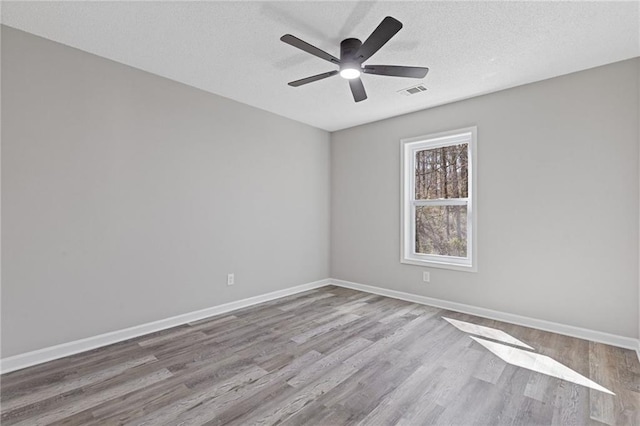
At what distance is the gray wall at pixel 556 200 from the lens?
2.78 metres

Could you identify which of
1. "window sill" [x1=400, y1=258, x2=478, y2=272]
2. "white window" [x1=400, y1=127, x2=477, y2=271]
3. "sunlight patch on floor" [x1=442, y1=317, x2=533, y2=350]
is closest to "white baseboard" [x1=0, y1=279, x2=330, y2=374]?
"window sill" [x1=400, y1=258, x2=478, y2=272]

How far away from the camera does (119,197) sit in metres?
2.88

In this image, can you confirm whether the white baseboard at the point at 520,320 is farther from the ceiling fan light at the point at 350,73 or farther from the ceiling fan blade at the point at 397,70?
the ceiling fan light at the point at 350,73

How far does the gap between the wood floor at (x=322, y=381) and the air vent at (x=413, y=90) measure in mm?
2620

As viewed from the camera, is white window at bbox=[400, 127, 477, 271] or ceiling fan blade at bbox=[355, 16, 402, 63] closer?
ceiling fan blade at bbox=[355, 16, 402, 63]

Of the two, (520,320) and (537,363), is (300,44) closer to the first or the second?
(537,363)

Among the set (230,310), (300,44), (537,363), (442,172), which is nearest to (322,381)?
(537,363)

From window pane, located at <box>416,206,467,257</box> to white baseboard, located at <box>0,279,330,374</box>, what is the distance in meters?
2.34

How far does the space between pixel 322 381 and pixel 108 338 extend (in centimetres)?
203

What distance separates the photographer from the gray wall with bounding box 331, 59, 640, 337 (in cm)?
278

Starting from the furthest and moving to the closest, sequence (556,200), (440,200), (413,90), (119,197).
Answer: (440,200) → (413,90) → (556,200) → (119,197)

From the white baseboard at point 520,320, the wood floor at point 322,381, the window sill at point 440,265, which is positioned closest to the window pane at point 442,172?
the window sill at point 440,265

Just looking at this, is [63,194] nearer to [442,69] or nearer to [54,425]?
[54,425]

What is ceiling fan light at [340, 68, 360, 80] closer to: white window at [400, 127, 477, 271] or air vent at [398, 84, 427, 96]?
air vent at [398, 84, 427, 96]
